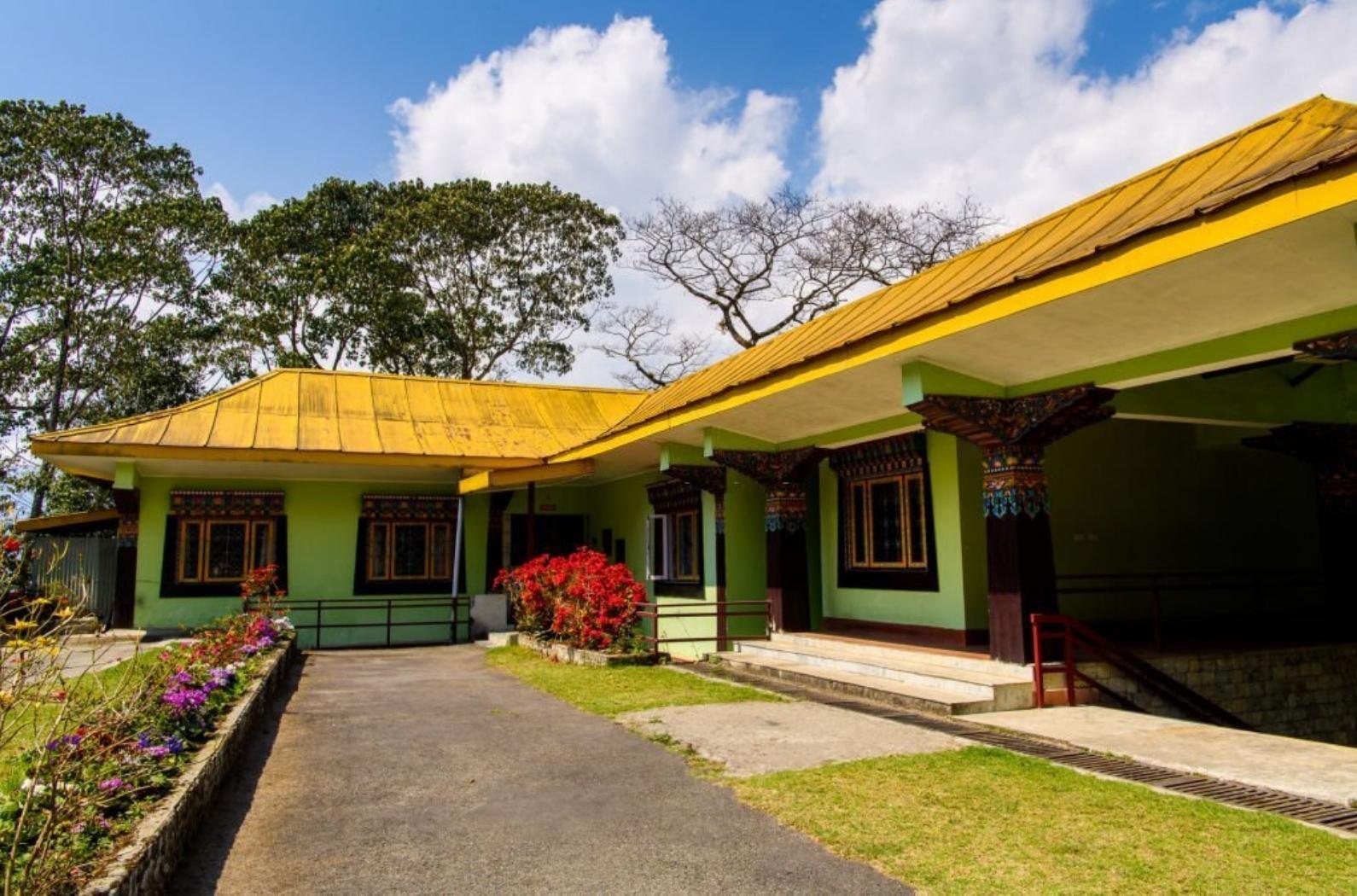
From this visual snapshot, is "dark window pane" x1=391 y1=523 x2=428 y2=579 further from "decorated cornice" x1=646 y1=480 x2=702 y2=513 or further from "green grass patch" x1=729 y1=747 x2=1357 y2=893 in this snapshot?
"green grass patch" x1=729 y1=747 x2=1357 y2=893

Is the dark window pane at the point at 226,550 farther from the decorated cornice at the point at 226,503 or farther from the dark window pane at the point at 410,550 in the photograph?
the dark window pane at the point at 410,550

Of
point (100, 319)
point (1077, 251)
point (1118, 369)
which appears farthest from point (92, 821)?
point (100, 319)

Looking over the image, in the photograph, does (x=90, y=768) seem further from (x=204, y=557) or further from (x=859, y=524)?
(x=204, y=557)

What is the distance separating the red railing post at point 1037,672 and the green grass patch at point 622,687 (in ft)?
7.41

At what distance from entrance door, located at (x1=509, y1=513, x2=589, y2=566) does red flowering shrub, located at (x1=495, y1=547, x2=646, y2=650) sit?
4.06 meters

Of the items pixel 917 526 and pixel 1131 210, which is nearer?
pixel 1131 210

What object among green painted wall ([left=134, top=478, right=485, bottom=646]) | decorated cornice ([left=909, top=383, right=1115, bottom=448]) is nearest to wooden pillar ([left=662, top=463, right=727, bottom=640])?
decorated cornice ([left=909, top=383, right=1115, bottom=448])

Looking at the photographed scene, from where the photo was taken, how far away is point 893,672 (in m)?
9.03

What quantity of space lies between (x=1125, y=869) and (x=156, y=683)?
5.38 metres

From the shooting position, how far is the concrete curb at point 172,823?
3316 millimetres

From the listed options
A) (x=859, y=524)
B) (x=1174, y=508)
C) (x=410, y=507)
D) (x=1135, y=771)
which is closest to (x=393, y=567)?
(x=410, y=507)

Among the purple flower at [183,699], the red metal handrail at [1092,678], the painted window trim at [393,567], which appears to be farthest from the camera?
the painted window trim at [393,567]

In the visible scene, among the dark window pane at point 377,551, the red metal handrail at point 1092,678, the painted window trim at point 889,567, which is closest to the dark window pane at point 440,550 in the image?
the dark window pane at point 377,551

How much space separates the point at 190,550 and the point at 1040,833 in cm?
1462
